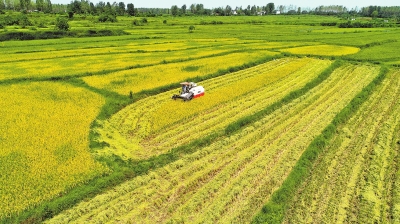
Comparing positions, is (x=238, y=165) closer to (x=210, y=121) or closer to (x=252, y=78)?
(x=210, y=121)

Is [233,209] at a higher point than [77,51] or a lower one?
lower

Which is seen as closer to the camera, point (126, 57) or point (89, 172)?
point (89, 172)

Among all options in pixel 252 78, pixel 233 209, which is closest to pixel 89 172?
pixel 233 209

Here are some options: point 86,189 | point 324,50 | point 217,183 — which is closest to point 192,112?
point 217,183

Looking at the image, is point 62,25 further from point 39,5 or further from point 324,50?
point 39,5

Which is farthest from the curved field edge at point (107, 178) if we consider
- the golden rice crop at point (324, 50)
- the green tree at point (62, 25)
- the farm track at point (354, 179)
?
the green tree at point (62, 25)

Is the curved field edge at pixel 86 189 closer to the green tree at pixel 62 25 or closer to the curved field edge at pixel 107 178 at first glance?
the curved field edge at pixel 107 178
